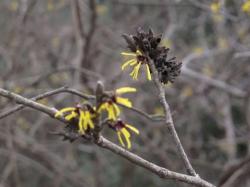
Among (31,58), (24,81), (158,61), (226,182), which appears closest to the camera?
(158,61)

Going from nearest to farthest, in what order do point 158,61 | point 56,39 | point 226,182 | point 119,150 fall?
point 119,150, point 158,61, point 226,182, point 56,39

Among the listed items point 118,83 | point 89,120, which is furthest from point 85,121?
point 118,83

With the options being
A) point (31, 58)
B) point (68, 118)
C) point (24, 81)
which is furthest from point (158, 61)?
point (31, 58)

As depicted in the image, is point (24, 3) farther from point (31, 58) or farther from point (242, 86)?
point (242, 86)

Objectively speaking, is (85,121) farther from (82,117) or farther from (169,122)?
(169,122)

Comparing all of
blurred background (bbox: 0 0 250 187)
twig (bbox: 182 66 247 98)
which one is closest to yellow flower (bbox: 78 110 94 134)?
blurred background (bbox: 0 0 250 187)

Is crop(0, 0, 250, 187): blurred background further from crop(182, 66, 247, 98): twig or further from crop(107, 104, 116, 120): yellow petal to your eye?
crop(107, 104, 116, 120): yellow petal

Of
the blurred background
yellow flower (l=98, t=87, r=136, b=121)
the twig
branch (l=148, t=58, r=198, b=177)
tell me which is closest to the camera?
yellow flower (l=98, t=87, r=136, b=121)
